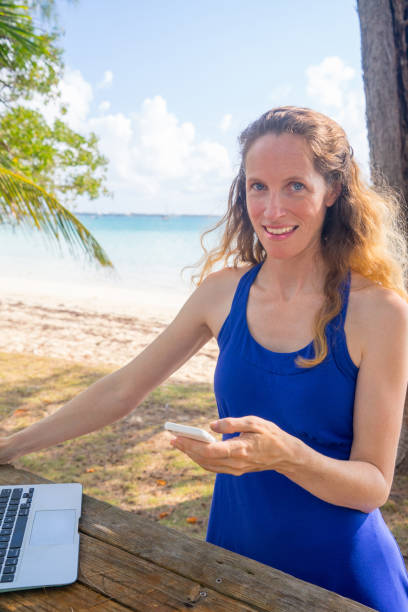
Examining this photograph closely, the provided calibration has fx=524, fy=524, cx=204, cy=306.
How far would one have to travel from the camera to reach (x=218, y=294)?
1.91 m

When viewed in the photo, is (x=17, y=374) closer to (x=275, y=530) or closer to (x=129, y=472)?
(x=129, y=472)

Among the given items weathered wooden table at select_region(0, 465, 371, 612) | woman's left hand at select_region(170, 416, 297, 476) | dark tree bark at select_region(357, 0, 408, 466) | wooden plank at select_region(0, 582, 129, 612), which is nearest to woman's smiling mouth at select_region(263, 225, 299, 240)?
woman's left hand at select_region(170, 416, 297, 476)

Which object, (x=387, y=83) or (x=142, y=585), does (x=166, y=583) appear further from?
(x=387, y=83)

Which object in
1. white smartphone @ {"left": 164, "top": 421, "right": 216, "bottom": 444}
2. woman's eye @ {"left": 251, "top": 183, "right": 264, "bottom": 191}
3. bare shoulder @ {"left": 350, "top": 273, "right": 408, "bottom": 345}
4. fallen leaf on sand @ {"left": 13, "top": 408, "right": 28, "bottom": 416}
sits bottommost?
fallen leaf on sand @ {"left": 13, "top": 408, "right": 28, "bottom": 416}

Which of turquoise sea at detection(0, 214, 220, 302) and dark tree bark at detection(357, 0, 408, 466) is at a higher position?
dark tree bark at detection(357, 0, 408, 466)

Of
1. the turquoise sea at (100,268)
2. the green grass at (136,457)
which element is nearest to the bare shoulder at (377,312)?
the green grass at (136,457)

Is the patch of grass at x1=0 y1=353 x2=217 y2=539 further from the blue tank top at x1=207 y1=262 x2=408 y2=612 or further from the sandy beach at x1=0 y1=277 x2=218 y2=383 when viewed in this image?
the blue tank top at x1=207 y1=262 x2=408 y2=612

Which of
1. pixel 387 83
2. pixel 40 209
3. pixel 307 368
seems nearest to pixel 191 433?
pixel 307 368

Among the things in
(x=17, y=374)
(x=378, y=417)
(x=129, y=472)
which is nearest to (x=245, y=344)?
(x=378, y=417)

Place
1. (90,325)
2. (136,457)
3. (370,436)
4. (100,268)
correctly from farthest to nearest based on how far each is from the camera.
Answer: (100,268) < (90,325) < (136,457) < (370,436)

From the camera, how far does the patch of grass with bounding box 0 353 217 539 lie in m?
3.63

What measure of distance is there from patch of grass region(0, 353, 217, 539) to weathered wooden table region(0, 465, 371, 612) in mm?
2181

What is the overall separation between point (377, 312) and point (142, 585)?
0.96 m

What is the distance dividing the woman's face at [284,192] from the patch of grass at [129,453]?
230 centimetres
